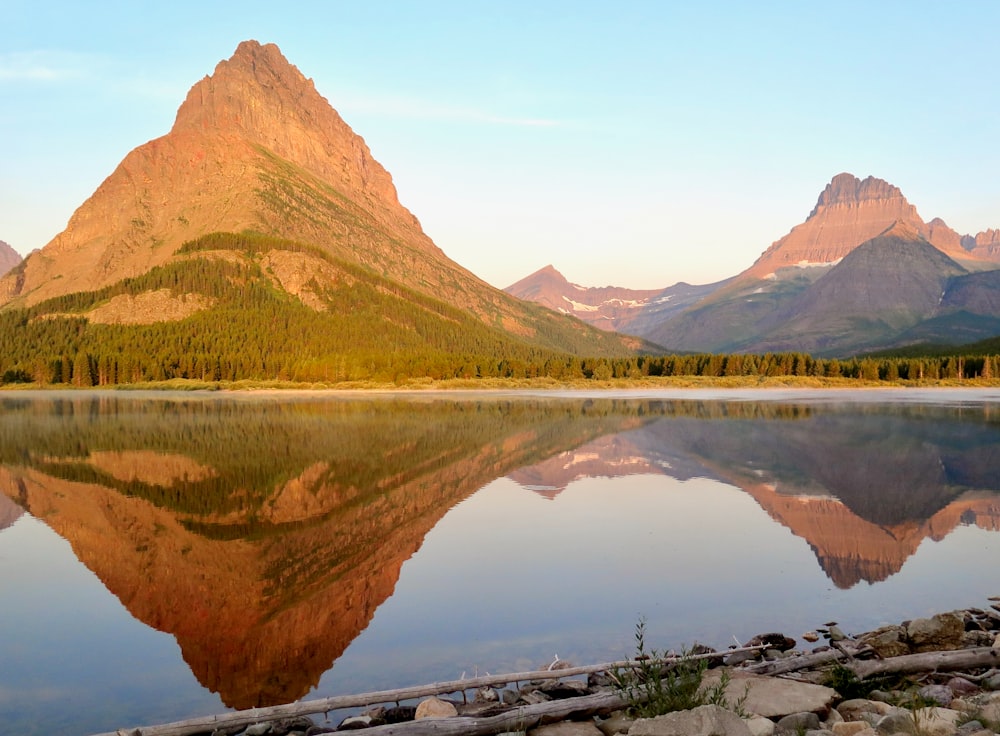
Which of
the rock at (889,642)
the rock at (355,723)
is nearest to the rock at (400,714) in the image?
the rock at (355,723)

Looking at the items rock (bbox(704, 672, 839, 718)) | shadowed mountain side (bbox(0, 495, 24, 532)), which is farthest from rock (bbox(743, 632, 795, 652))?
shadowed mountain side (bbox(0, 495, 24, 532))

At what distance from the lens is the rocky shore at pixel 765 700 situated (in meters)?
10.2

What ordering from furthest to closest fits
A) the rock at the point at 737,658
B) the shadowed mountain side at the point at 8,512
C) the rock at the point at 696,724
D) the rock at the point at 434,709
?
the shadowed mountain side at the point at 8,512, the rock at the point at 737,658, the rock at the point at 434,709, the rock at the point at 696,724

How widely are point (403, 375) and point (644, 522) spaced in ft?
557

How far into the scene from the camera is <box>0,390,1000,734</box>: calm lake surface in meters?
14.6

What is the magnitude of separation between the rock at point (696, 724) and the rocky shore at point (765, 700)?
0.01 metres

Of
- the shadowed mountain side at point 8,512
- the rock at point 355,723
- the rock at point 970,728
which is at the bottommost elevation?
the shadowed mountain side at point 8,512

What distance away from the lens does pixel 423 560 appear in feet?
73.5

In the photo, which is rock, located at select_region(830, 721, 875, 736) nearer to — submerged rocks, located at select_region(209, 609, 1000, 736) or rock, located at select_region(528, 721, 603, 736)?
submerged rocks, located at select_region(209, 609, 1000, 736)

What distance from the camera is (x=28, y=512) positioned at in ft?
98.9

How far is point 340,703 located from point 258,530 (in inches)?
609

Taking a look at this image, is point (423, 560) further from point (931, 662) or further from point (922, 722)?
point (922, 722)

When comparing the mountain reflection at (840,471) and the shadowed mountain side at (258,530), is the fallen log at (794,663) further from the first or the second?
the shadowed mountain side at (258,530)

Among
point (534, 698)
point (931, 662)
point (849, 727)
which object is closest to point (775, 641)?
point (931, 662)
